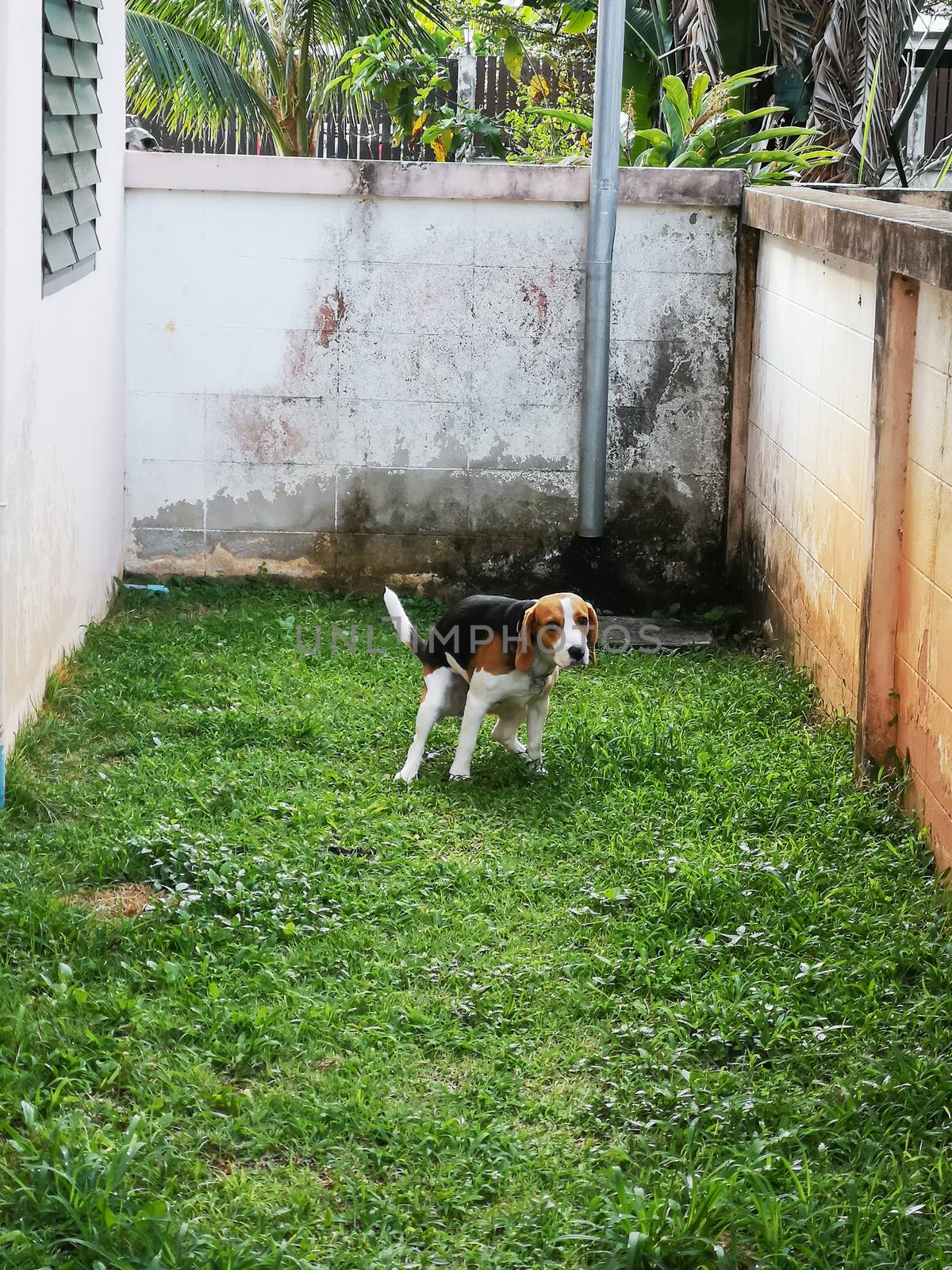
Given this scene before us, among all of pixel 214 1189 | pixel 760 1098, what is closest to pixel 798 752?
pixel 760 1098

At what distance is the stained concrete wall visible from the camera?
8500mm

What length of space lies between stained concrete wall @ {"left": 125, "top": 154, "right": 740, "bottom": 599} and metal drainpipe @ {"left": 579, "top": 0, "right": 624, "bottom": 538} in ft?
0.52

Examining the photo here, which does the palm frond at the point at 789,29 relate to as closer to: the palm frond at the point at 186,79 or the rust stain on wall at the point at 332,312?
the palm frond at the point at 186,79

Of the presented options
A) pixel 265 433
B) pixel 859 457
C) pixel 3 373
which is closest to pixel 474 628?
pixel 859 457

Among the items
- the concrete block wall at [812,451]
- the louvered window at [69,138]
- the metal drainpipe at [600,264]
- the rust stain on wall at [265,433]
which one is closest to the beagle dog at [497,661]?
the concrete block wall at [812,451]

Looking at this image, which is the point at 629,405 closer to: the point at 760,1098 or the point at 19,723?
the point at 19,723

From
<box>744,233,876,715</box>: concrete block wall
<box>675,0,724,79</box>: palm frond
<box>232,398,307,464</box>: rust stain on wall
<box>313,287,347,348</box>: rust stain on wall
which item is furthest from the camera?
<box>675,0,724,79</box>: palm frond

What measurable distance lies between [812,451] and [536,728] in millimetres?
2123

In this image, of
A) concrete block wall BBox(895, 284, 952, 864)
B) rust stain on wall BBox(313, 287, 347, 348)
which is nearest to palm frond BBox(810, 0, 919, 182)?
rust stain on wall BBox(313, 287, 347, 348)

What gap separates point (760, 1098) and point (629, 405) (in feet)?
18.8

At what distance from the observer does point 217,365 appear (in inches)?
344

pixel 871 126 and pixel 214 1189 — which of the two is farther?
pixel 871 126

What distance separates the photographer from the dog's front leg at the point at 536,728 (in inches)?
232

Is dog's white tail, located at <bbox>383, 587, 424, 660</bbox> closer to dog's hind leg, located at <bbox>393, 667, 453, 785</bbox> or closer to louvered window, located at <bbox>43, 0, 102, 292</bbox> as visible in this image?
dog's hind leg, located at <bbox>393, 667, 453, 785</bbox>
